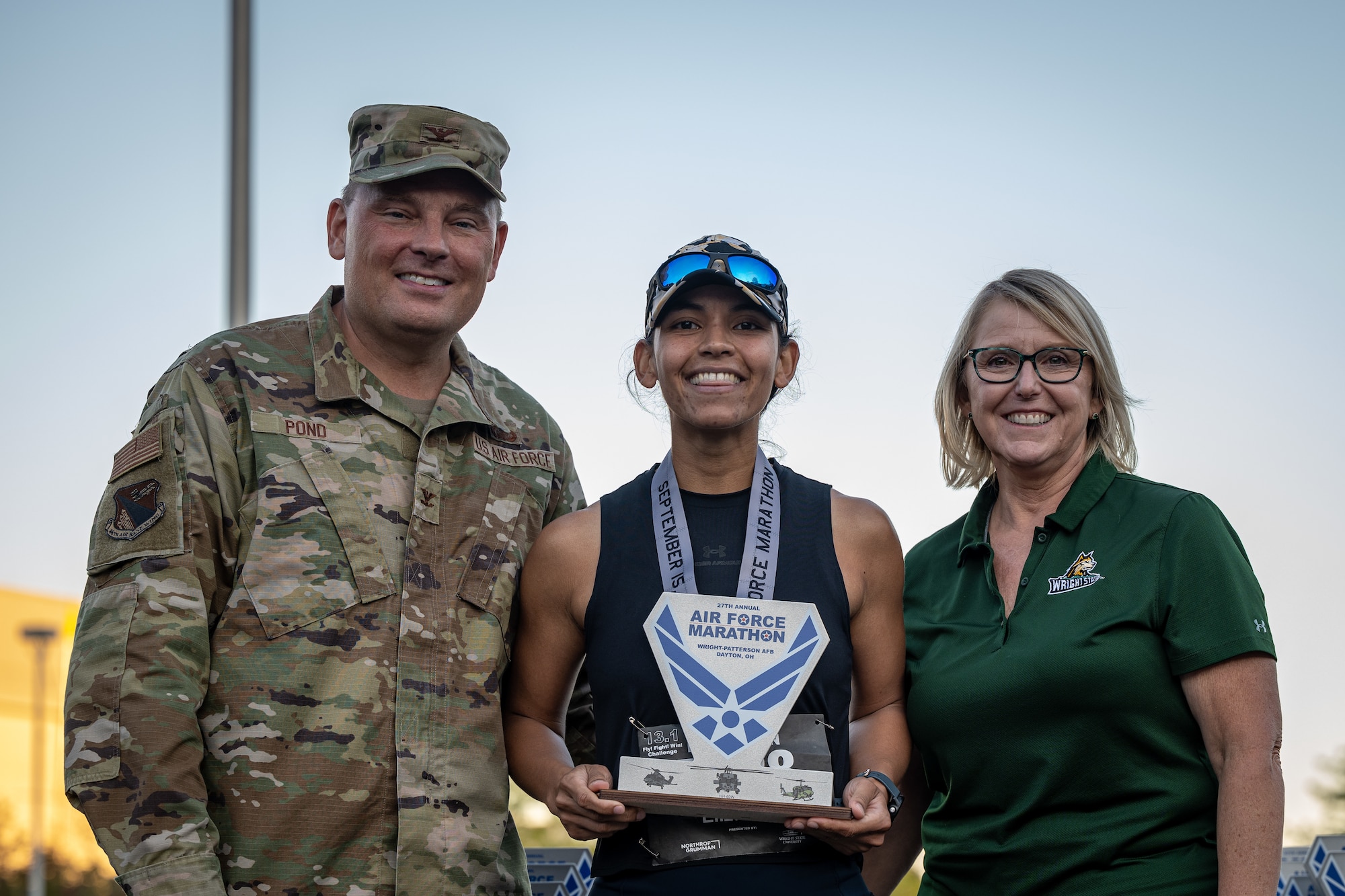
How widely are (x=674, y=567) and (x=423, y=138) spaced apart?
4.92 ft

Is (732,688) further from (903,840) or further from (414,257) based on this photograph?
(414,257)

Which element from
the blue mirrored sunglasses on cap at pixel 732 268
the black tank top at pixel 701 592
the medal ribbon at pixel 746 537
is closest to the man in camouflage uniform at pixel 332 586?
the black tank top at pixel 701 592

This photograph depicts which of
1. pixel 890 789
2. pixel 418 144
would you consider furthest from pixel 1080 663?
pixel 418 144

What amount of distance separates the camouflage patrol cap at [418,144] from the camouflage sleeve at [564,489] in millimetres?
887

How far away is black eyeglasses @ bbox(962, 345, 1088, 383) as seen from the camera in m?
3.74

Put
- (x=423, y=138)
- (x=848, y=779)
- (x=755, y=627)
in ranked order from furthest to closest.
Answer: (x=423, y=138) → (x=848, y=779) → (x=755, y=627)

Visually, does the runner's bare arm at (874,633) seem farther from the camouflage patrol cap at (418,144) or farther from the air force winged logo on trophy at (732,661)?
the camouflage patrol cap at (418,144)

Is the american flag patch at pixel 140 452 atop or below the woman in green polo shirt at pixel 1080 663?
atop

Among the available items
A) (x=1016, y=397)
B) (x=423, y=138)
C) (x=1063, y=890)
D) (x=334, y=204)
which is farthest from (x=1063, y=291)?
(x=334, y=204)

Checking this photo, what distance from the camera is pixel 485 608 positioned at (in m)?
3.53

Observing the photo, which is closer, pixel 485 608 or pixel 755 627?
pixel 755 627

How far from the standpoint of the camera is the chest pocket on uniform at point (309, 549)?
3.27 m

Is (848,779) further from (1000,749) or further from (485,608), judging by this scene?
(485,608)

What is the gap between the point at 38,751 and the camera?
66.8 feet
